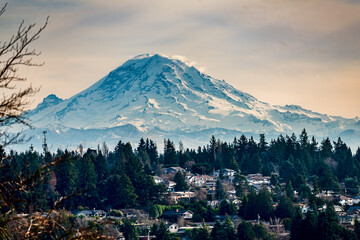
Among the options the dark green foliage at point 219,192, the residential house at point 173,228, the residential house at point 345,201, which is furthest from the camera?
the residential house at point 345,201

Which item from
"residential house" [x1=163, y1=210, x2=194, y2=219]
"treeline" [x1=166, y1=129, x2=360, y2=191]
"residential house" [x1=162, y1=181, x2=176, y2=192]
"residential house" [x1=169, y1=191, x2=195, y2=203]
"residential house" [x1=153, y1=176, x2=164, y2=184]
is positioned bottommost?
"residential house" [x1=163, y1=210, x2=194, y2=219]

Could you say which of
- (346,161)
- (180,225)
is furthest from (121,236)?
(346,161)

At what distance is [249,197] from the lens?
7831 cm

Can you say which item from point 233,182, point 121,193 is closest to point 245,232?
point 121,193

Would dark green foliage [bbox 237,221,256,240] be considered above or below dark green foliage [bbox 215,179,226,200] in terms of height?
below

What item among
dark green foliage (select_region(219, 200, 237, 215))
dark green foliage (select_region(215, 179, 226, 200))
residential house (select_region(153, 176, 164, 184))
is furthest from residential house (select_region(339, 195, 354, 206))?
residential house (select_region(153, 176, 164, 184))

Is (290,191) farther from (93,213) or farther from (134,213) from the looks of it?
(93,213)

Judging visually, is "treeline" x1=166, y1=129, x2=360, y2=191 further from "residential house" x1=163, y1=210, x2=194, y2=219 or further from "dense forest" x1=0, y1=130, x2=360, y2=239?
"residential house" x1=163, y1=210, x2=194, y2=219

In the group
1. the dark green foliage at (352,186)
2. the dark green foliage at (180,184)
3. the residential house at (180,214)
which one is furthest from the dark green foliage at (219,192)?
the dark green foliage at (352,186)

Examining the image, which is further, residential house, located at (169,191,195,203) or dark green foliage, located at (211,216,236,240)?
residential house, located at (169,191,195,203)

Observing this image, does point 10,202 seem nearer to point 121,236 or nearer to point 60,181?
point 121,236

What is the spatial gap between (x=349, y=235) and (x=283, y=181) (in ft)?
136

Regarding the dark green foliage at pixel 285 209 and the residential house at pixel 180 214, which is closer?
the dark green foliage at pixel 285 209

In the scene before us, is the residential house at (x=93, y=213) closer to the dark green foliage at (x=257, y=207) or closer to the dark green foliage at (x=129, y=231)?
the dark green foliage at (x=129, y=231)
